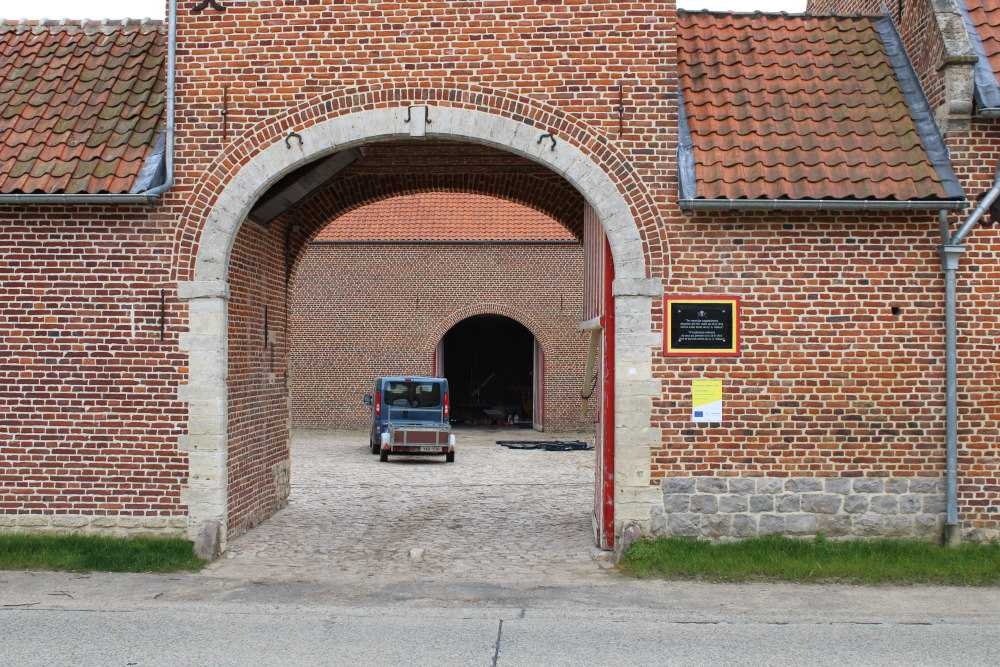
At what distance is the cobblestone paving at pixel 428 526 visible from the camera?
8.43 m

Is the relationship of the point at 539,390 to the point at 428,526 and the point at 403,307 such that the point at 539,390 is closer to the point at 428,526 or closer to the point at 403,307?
the point at 403,307

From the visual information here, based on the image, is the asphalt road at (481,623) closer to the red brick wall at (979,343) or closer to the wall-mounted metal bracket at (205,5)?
the red brick wall at (979,343)

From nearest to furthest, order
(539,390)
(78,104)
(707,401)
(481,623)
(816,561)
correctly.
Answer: (481,623), (816,561), (707,401), (78,104), (539,390)

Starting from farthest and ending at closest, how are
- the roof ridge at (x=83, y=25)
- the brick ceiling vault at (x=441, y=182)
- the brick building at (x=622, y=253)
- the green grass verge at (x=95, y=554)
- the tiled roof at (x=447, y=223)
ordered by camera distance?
the tiled roof at (x=447, y=223), the brick ceiling vault at (x=441, y=182), the roof ridge at (x=83, y=25), the brick building at (x=622, y=253), the green grass verge at (x=95, y=554)

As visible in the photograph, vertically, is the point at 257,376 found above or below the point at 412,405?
above

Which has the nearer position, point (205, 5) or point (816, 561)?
point (816, 561)

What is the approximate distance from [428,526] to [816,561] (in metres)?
4.54

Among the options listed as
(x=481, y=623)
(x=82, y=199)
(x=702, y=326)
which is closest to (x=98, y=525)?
(x=82, y=199)

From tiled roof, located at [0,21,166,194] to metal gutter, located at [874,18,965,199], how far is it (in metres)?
7.37

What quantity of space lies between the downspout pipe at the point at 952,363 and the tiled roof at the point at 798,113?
0.43 metres

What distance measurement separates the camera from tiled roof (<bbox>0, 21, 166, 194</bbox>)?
8.68 meters

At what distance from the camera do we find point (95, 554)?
27.0ft

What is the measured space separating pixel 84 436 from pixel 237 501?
1.62 m

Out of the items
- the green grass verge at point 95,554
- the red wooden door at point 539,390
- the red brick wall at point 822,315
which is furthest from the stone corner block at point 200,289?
the red wooden door at point 539,390
